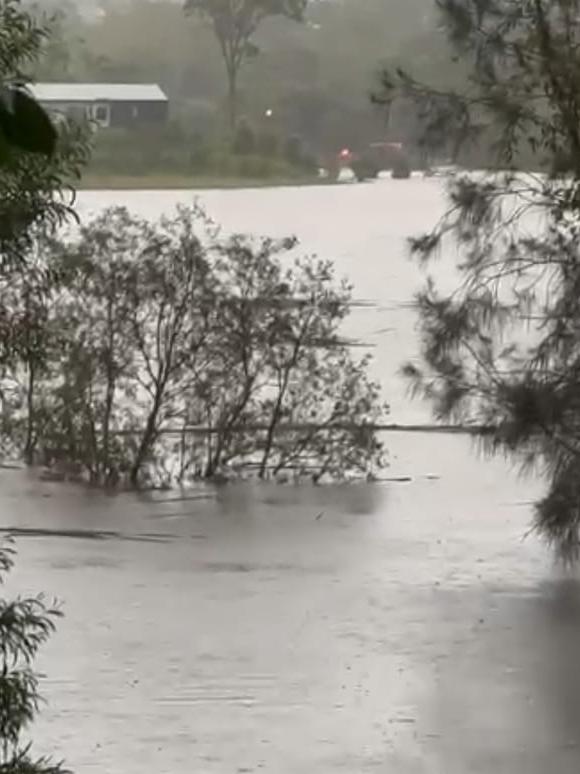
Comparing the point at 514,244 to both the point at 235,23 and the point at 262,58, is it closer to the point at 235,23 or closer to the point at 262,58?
the point at 262,58

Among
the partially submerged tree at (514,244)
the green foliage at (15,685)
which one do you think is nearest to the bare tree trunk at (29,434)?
the partially submerged tree at (514,244)

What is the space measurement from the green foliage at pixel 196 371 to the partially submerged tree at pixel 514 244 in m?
1.74

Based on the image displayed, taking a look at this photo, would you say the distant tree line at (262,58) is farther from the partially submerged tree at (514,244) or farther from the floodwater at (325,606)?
the partially submerged tree at (514,244)

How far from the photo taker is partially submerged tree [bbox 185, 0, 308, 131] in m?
7.21

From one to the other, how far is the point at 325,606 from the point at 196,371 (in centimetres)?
206

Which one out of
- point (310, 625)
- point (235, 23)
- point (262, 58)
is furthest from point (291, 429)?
point (310, 625)

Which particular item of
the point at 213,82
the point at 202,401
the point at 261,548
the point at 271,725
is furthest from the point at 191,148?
the point at 271,725

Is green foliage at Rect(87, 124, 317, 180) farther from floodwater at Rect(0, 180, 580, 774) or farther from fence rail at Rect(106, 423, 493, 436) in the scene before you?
fence rail at Rect(106, 423, 493, 436)

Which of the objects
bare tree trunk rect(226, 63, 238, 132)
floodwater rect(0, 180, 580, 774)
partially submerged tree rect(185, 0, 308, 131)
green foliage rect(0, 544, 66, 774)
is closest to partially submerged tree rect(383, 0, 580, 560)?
floodwater rect(0, 180, 580, 774)

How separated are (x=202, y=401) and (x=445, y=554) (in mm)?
1378

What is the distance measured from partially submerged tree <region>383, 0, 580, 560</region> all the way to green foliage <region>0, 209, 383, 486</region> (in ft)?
5.71

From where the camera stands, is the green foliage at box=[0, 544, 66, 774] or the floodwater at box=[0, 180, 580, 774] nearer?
the green foliage at box=[0, 544, 66, 774]

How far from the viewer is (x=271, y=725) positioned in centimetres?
412

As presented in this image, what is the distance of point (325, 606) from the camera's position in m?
5.43
